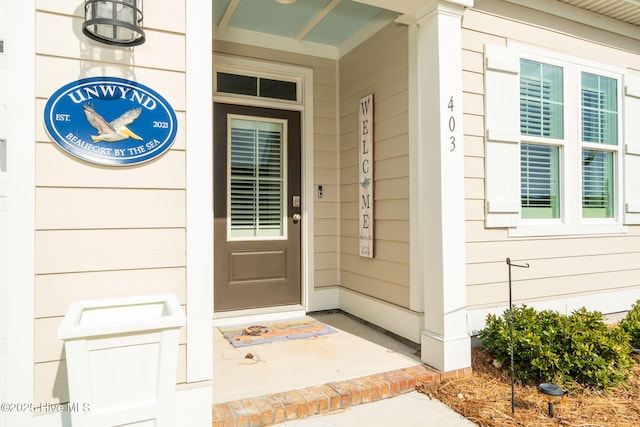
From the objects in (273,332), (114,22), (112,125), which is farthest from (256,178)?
(114,22)

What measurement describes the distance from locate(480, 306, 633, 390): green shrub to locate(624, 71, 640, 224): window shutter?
5.41 ft

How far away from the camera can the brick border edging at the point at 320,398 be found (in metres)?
2.01

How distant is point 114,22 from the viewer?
1.71 meters

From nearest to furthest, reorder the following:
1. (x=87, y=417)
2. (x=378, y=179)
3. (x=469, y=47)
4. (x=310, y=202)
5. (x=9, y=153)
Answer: (x=87, y=417) < (x=9, y=153) < (x=469, y=47) < (x=378, y=179) < (x=310, y=202)

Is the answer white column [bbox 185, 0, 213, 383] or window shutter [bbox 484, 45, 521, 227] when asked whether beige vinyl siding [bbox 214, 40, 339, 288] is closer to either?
window shutter [bbox 484, 45, 521, 227]

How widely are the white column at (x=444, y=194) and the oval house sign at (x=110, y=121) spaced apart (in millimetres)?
1674

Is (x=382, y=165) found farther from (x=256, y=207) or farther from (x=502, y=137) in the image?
(x=256, y=207)

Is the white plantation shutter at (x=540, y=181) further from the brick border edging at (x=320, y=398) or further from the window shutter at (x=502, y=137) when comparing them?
the brick border edging at (x=320, y=398)

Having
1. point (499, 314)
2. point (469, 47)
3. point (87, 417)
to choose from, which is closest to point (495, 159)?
point (469, 47)

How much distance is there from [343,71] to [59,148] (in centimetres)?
289

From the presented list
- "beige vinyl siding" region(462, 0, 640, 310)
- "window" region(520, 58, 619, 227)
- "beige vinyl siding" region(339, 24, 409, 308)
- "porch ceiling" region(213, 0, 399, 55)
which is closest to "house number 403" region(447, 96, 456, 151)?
"beige vinyl siding" region(462, 0, 640, 310)

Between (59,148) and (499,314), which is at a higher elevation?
(59,148)

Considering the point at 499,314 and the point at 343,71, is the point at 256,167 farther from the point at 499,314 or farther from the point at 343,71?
the point at 499,314

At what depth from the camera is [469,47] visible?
9.73 feet
